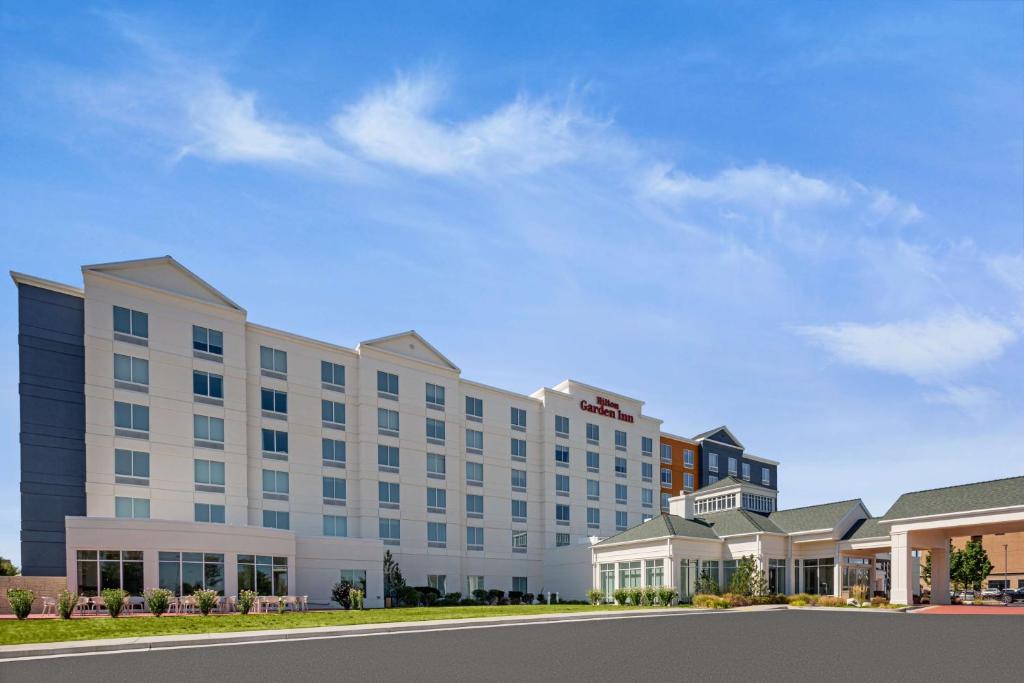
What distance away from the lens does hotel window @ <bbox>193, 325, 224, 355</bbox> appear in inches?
1754

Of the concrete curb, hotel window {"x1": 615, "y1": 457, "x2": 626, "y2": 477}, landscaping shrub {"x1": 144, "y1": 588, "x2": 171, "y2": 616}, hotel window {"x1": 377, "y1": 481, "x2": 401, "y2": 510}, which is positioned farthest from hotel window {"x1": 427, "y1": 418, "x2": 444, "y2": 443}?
the concrete curb

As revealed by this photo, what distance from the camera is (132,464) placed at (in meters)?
41.0

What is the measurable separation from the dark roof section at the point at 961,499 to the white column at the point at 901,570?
1306mm

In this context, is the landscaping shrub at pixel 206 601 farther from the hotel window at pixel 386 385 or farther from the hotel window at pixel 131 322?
the hotel window at pixel 386 385

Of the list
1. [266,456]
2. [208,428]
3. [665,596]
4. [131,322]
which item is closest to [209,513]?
[208,428]

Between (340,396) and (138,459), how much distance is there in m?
13.1

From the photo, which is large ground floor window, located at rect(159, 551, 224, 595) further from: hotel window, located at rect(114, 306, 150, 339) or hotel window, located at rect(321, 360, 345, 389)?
hotel window, located at rect(321, 360, 345, 389)

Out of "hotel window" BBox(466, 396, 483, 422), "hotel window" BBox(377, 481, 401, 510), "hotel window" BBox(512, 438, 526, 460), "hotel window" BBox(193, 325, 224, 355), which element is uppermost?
"hotel window" BBox(193, 325, 224, 355)

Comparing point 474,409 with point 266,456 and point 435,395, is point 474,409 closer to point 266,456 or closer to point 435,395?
point 435,395

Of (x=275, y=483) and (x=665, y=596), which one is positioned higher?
(x=275, y=483)

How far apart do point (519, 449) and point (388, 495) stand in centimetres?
1291

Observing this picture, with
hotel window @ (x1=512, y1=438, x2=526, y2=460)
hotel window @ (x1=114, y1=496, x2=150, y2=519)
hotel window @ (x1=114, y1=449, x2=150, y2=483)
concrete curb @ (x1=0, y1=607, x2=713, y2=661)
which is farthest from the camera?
hotel window @ (x1=512, y1=438, x2=526, y2=460)

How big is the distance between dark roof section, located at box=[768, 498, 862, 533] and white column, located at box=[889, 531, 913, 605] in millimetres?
5649

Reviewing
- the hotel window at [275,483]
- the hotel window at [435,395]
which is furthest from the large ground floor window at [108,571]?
the hotel window at [435,395]
